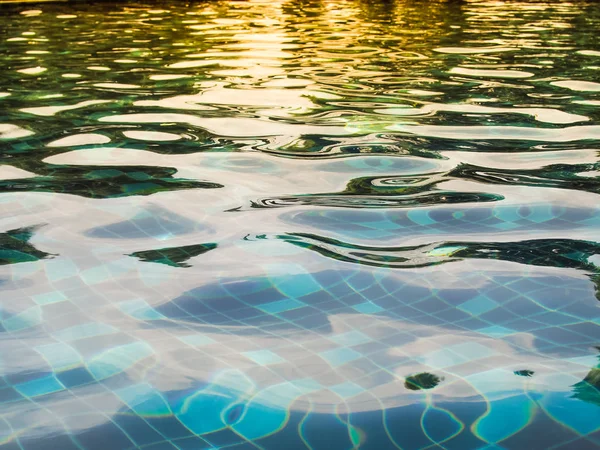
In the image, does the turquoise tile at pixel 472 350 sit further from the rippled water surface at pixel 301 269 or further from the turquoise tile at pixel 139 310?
the turquoise tile at pixel 139 310

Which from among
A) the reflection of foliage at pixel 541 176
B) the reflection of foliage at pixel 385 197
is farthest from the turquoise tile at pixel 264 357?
the reflection of foliage at pixel 541 176

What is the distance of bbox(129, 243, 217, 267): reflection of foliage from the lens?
7.16ft

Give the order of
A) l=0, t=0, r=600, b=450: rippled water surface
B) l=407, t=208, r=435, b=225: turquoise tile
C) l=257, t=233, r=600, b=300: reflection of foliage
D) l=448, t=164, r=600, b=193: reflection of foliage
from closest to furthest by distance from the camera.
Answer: l=0, t=0, r=600, b=450: rippled water surface → l=257, t=233, r=600, b=300: reflection of foliage → l=407, t=208, r=435, b=225: turquoise tile → l=448, t=164, r=600, b=193: reflection of foliage

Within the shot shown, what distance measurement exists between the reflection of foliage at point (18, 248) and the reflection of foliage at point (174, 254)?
0.30 m

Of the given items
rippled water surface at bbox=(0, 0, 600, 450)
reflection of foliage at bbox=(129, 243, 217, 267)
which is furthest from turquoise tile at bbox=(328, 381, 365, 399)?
reflection of foliage at bbox=(129, 243, 217, 267)

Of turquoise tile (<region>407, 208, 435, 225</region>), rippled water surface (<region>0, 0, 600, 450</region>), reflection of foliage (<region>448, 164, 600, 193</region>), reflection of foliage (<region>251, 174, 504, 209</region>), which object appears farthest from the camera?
reflection of foliage (<region>448, 164, 600, 193</region>)

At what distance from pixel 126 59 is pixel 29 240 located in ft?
15.2

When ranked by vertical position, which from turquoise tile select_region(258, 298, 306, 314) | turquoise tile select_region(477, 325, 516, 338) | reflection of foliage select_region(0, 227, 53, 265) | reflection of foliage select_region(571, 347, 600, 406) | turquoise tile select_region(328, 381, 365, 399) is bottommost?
reflection of foliage select_region(571, 347, 600, 406)

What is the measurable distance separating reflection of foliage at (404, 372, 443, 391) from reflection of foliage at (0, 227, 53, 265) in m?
1.22

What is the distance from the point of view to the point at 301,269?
6.90ft

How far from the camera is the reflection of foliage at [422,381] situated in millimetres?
1541

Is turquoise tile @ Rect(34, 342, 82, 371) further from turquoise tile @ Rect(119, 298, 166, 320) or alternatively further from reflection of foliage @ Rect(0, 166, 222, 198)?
reflection of foliage @ Rect(0, 166, 222, 198)

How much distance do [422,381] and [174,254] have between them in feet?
3.15

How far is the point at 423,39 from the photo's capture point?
8180 mm
